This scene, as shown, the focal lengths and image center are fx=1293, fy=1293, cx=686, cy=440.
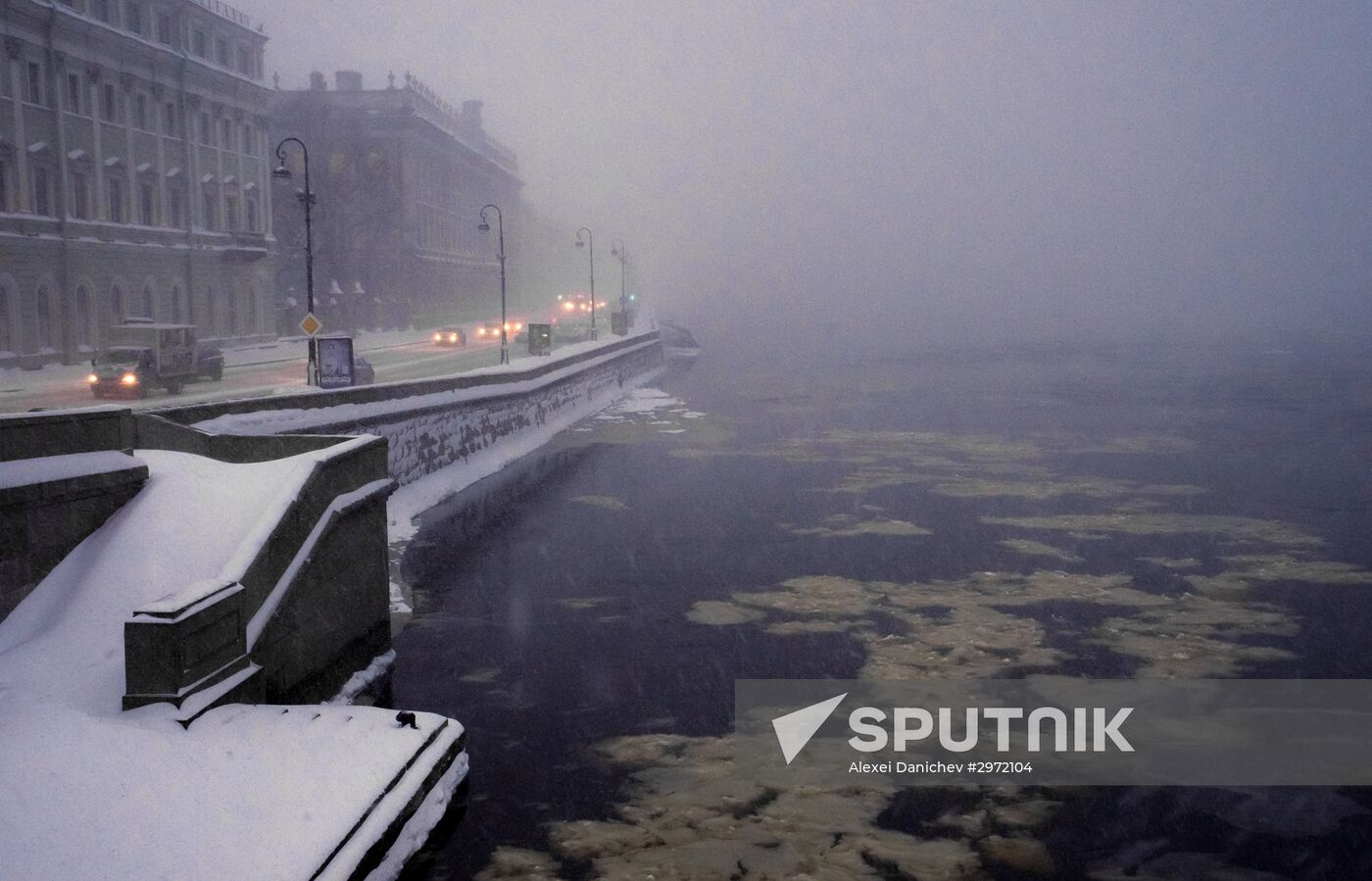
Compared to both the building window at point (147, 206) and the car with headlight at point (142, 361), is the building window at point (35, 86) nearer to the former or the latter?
the building window at point (147, 206)

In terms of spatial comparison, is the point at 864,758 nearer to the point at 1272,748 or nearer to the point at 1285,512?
the point at 1272,748

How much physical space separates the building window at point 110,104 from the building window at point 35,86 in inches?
171

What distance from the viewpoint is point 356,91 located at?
95.6 metres

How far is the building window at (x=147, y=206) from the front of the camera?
180ft

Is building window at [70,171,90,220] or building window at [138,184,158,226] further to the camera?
building window at [138,184,158,226]

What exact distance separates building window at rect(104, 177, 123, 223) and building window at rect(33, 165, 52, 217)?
4.17 meters

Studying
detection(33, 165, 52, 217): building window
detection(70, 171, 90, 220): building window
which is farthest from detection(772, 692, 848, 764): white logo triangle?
detection(70, 171, 90, 220): building window

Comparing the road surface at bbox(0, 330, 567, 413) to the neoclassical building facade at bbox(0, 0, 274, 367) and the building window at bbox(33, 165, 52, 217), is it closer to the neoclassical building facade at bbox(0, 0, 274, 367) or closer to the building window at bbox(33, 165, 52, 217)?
the neoclassical building facade at bbox(0, 0, 274, 367)

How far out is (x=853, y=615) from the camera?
18.5 m

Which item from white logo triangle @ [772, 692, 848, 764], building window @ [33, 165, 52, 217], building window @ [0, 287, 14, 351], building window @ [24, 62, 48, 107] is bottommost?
white logo triangle @ [772, 692, 848, 764]

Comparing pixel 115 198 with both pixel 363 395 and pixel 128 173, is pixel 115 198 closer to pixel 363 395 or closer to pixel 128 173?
pixel 128 173

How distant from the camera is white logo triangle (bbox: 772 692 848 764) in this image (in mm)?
13137

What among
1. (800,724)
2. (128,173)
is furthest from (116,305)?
(800,724)

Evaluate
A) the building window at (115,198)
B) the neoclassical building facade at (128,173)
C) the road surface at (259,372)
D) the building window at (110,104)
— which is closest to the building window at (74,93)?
the neoclassical building facade at (128,173)
